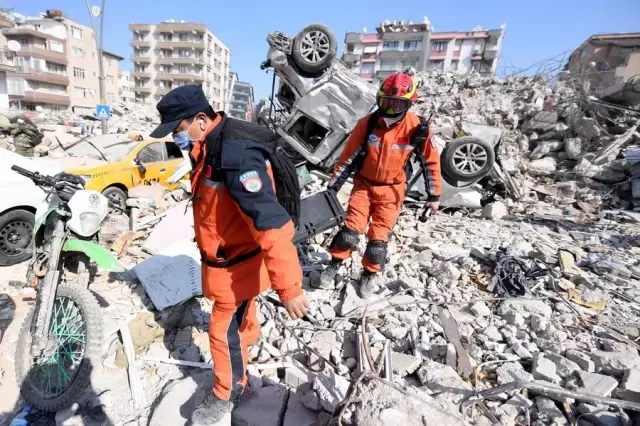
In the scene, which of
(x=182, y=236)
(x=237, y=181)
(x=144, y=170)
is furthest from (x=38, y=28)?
(x=237, y=181)

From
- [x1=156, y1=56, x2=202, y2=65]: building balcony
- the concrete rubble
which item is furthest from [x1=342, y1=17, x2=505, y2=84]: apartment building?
the concrete rubble

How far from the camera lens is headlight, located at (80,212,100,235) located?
2.40m

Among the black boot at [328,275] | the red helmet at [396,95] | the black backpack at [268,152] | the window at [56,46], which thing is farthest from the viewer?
the window at [56,46]

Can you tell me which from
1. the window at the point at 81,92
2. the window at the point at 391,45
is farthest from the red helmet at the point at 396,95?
the window at the point at 81,92

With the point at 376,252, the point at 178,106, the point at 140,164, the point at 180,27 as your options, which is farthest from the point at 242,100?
the point at 180,27

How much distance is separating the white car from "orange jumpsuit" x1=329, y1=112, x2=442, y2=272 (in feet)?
12.2

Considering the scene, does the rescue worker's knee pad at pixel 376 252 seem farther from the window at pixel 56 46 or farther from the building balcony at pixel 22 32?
the window at pixel 56 46

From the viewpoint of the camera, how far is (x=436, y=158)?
335cm

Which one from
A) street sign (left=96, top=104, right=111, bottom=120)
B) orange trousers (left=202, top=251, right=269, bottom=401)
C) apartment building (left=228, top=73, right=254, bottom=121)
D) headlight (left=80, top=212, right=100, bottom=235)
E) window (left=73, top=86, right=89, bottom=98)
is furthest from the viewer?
window (left=73, top=86, right=89, bottom=98)

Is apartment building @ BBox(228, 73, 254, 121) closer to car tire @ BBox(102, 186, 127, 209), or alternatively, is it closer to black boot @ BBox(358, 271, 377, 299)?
car tire @ BBox(102, 186, 127, 209)

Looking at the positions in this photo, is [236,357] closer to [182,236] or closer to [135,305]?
[135,305]

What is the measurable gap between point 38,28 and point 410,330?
62322 mm

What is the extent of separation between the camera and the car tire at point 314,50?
654 cm

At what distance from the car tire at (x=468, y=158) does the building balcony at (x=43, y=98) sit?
52.9 m
